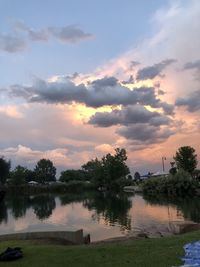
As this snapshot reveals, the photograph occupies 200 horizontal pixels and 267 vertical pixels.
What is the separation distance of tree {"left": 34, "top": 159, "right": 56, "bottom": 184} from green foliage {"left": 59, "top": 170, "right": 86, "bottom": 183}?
5.89 metres

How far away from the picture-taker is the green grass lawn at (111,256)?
1213 cm

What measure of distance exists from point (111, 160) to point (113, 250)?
402ft

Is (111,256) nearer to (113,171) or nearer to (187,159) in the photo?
(187,159)

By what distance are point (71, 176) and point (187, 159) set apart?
75.8 meters

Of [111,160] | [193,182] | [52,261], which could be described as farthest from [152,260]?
[111,160]

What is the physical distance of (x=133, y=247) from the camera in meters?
14.7

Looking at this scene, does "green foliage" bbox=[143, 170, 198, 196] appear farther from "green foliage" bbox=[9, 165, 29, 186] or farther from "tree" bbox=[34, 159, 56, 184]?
"tree" bbox=[34, 159, 56, 184]

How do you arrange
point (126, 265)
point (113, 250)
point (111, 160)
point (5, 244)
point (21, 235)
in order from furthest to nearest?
point (111, 160), point (21, 235), point (5, 244), point (113, 250), point (126, 265)

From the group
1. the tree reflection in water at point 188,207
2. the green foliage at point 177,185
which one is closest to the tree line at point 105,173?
the green foliage at point 177,185

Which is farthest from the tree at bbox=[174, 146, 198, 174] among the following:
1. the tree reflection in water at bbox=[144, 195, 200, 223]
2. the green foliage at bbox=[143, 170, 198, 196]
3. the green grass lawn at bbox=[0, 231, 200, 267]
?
the green grass lawn at bbox=[0, 231, 200, 267]

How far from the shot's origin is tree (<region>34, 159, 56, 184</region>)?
181 metres

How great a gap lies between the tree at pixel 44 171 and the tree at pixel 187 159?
81.2m

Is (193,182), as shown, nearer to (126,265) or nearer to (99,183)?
(99,183)

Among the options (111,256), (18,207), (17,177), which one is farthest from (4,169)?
(111,256)
